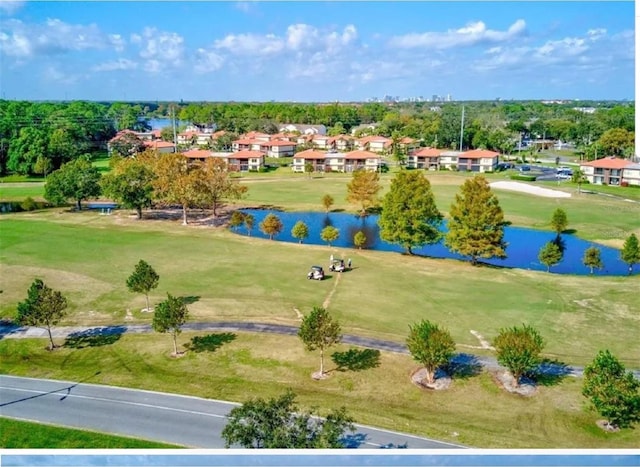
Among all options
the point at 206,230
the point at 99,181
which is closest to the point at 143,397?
the point at 206,230

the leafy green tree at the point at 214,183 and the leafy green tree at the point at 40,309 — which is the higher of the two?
the leafy green tree at the point at 214,183

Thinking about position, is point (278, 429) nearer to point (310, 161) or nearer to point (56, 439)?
point (56, 439)

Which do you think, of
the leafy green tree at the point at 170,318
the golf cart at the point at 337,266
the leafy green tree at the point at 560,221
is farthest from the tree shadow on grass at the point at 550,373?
the leafy green tree at the point at 560,221

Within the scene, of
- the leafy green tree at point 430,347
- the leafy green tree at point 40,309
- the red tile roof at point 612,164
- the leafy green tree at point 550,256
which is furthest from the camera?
the red tile roof at point 612,164

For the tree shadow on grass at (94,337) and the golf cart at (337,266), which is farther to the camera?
the golf cart at (337,266)

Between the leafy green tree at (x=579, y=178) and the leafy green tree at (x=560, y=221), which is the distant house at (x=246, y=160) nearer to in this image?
the leafy green tree at (x=579, y=178)

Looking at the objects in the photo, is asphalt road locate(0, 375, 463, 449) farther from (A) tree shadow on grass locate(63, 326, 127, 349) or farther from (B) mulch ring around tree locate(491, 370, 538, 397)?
(B) mulch ring around tree locate(491, 370, 538, 397)

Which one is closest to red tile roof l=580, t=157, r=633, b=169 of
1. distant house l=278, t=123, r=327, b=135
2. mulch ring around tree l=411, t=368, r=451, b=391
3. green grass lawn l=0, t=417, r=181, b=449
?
mulch ring around tree l=411, t=368, r=451, b=391
